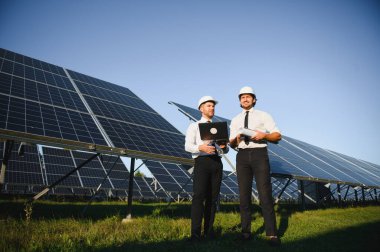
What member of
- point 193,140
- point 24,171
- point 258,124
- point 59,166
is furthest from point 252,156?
point 59,166

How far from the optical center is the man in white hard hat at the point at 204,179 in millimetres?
4016

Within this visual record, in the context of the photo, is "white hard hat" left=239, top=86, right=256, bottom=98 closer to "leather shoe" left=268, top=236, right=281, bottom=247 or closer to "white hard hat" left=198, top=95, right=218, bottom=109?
"white hard hat" left=198, top=95, right=218, bottom=109

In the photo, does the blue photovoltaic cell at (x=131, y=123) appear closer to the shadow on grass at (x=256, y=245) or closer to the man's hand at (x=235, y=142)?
the man's hand at (x=235, y=142)

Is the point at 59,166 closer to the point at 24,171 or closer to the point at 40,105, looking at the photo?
the point at 24,171

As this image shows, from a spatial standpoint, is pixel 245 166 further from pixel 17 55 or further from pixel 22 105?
pixel 17 55

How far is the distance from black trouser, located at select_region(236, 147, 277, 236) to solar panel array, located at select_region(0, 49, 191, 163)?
244 cm

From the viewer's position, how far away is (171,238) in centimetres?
420

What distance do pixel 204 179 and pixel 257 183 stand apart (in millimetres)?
838


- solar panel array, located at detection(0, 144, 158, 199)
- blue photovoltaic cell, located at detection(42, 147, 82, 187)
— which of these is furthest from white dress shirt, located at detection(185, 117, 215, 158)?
blue photovoltaic cell, located at detection(42, 147, 82, 187)

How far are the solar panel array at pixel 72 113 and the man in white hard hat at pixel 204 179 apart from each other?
6.25 ft

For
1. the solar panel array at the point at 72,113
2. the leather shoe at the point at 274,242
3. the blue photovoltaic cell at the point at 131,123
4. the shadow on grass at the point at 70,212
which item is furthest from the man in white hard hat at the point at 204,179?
the shadow on grass at the point at 70,212

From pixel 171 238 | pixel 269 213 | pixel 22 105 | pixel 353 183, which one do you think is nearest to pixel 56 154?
pixel 22 105

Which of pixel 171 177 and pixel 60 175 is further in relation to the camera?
pixel 171 177

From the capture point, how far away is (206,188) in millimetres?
4148
